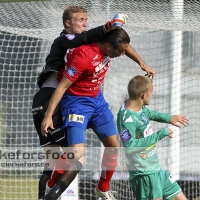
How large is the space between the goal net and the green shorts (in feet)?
5.20

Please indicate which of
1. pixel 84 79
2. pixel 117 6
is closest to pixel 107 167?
pixel 84 79

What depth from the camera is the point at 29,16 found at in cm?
693

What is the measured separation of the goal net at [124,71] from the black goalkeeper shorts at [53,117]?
173cm

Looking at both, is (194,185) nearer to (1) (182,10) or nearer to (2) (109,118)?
(1) (182,10)

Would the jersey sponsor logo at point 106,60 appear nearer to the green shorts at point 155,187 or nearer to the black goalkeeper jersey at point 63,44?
the black goalkeeper jersey at point 63,44

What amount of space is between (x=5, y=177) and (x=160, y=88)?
111 inches

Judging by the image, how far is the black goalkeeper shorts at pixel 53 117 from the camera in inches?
195

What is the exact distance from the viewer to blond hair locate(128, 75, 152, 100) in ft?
17.2

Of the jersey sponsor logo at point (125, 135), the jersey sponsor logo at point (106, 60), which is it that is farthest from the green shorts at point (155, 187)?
the jersey sponsor logo at point (106, 60)

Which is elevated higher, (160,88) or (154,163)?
(160,88)

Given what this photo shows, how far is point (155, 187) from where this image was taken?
17.2 feet

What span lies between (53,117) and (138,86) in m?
0.89

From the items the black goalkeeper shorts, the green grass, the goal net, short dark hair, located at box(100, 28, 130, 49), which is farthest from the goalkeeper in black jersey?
the green grass

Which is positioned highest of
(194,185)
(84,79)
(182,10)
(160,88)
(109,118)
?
(182,10)
